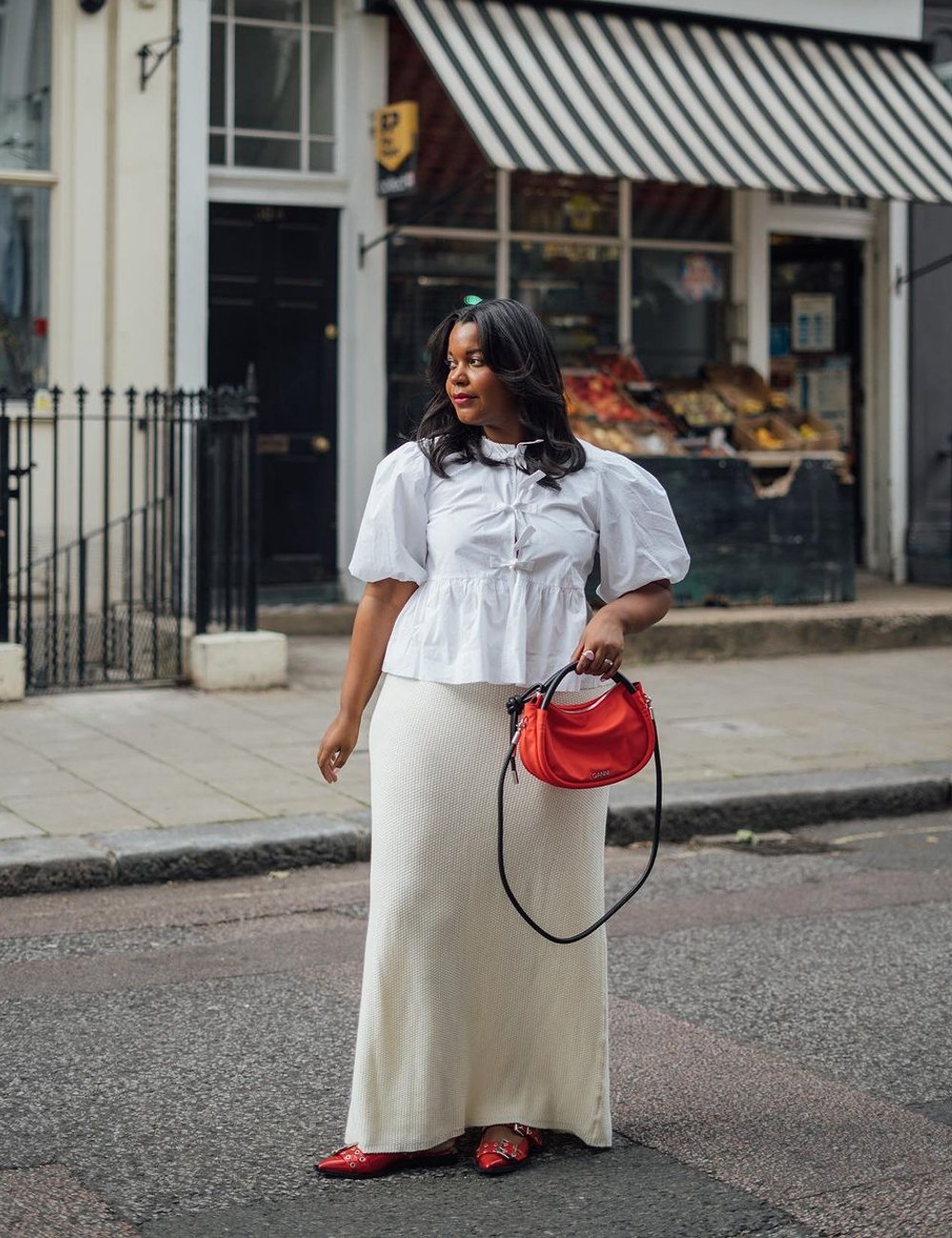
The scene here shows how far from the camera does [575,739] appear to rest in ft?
12.5

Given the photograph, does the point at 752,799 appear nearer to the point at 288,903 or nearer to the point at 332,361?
the point at 288,903

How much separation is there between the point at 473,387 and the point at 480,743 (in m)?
0.76

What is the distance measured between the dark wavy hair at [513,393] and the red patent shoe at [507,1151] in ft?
4.65

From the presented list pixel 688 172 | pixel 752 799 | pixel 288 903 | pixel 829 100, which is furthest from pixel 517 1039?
pixel 829 100

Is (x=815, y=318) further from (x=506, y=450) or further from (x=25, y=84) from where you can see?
(x=506, y=450)

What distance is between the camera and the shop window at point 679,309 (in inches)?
551

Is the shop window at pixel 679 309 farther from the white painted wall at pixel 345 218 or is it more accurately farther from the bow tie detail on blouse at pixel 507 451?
the bow tie detail on blouse at pixel 507 451

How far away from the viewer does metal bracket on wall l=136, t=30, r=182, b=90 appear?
1173 cm

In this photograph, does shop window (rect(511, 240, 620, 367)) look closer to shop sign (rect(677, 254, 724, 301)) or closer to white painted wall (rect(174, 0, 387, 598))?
shop sign (rect(677, 254, 724, 301))

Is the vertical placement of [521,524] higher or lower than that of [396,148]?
lower

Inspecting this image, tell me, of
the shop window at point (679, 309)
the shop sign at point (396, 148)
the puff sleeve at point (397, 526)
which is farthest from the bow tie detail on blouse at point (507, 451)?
the shop window at point (679, 309)

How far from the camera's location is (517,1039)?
4035 millimetres

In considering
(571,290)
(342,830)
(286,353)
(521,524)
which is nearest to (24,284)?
(286,353)

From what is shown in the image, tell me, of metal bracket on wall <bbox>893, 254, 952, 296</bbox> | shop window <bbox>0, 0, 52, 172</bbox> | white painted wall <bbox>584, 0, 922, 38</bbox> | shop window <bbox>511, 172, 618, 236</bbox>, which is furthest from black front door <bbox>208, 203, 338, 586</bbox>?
metal bracket on wall <bbox>893, 254, 952, 296</bbox>
